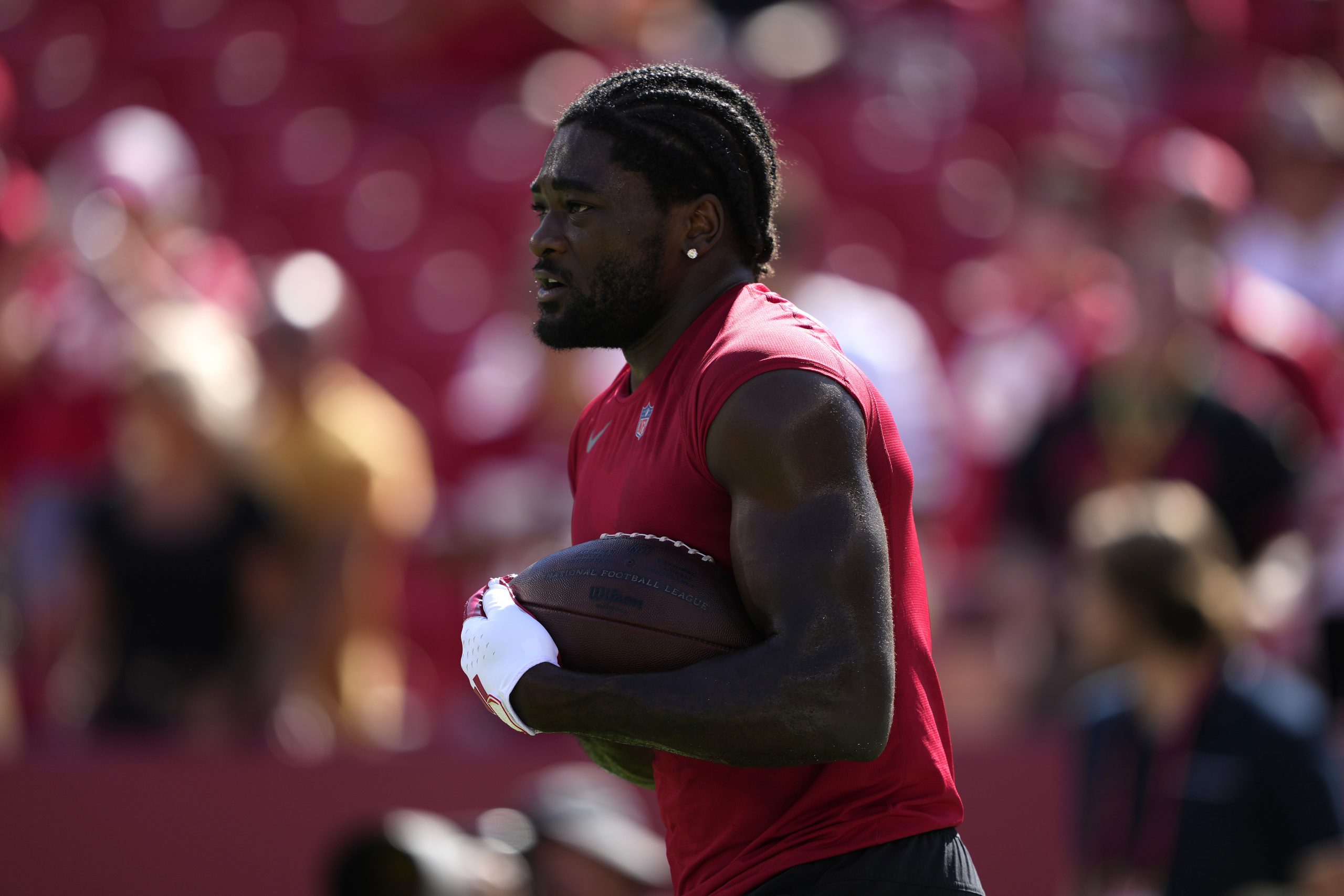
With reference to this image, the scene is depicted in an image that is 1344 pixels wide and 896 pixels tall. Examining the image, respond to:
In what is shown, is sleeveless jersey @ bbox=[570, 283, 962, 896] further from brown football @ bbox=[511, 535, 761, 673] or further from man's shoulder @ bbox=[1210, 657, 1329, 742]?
man's shoulder @ bbox=[1210, 657, 1329, 742]

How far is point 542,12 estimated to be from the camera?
356 inches

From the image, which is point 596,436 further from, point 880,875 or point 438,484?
point 438,484

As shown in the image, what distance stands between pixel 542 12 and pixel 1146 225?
434 centimetres

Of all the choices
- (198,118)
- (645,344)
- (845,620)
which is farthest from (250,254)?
(845,620)

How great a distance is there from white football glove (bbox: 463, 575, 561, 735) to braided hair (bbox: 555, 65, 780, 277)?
2.27ft

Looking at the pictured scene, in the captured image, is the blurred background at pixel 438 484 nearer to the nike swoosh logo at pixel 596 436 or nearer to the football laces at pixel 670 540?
the nike swoosh logo at pixel 596 436

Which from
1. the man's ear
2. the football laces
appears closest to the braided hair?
the man's ear

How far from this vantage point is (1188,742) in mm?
4270

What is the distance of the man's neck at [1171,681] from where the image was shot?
4.30 m

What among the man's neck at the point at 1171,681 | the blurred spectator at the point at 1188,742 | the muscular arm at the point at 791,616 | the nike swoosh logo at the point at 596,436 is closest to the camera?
the muscular arm at the point at 791,616

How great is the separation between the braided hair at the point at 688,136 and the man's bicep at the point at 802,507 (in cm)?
45

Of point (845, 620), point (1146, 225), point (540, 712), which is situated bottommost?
point (1146, 225)

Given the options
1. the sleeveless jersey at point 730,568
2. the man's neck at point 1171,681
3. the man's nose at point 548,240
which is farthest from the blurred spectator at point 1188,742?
the man's nose at point 548,240

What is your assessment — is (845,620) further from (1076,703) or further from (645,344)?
(1076,703)
